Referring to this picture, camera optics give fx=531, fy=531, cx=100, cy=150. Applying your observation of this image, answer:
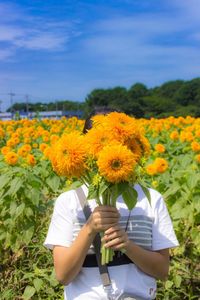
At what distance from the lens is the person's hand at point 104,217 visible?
4.80ft

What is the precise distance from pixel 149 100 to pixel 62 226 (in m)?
23.5

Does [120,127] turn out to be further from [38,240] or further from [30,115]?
[30,115]

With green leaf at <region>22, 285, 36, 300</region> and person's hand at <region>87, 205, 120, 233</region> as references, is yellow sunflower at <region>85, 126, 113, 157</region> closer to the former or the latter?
person's hand at <region>87, 205, 120, 233</region>

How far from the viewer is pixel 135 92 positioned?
27.6 m

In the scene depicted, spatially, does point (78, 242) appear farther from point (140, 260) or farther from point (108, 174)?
point (108, 174)

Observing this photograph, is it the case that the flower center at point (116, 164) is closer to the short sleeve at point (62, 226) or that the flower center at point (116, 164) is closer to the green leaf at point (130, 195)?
the green leaf at point (130, 195)

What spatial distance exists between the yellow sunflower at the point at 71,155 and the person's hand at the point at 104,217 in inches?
5.5

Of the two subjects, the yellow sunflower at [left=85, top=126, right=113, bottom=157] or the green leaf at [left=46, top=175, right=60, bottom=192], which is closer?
the yellow sunflower at [left=85, top=126, right=113, bottom=157]

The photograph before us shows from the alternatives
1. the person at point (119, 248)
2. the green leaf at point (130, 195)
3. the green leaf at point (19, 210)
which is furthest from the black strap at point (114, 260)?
the green leaf at point (19, 210)

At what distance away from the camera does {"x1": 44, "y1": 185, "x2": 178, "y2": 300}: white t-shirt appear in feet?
5.26

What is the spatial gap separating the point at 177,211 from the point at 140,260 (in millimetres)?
1467

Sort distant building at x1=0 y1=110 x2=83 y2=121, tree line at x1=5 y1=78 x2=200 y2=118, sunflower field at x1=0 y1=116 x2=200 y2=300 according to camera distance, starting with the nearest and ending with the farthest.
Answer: sunflower field at x1=0 y1=116 x2=200 y2=300 → distant building at x1=0 y1=110 x2=83 y2=121 → tree line at x1=5 y1=78 x2=200 y2=118

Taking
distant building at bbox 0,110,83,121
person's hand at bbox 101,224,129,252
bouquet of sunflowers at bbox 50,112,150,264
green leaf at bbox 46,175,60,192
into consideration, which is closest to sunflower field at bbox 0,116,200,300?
green leaf at bbox 46,175,60,192

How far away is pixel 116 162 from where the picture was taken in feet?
4.27
